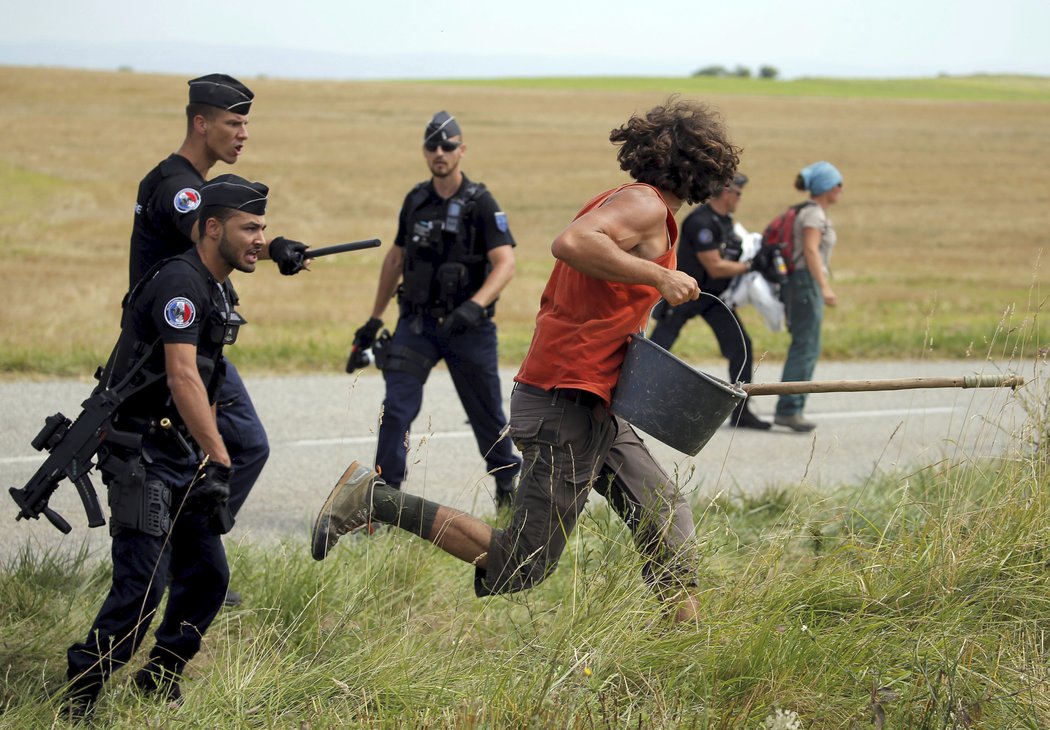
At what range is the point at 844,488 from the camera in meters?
6.16

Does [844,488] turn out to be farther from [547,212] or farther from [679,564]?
[547,212]

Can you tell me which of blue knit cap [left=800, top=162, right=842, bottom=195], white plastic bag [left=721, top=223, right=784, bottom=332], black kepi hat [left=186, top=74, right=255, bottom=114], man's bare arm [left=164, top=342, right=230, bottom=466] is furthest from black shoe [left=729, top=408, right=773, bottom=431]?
man's bare arm [left=164, top=342, right=230, bottom=466]

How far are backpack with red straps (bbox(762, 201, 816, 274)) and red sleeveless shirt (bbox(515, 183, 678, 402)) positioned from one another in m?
4.98

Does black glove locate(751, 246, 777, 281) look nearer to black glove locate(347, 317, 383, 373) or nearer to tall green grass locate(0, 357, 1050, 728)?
black glove locate(347, 317, 383, 373)

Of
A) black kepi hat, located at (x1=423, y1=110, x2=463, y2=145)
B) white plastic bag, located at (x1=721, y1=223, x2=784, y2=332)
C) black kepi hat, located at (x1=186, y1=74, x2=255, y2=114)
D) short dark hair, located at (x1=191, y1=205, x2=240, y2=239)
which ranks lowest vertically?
white plastic bag, located at (x1=721, y1=223, x2=784, y2=332)

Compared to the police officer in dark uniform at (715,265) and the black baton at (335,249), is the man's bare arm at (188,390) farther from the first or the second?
the police officer in dark uniform at (715,265)

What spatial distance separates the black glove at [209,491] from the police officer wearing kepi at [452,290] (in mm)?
2308

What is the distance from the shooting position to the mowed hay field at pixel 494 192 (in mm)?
12156

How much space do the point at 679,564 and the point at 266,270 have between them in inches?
623

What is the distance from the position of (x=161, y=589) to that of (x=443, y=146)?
10.1 ft

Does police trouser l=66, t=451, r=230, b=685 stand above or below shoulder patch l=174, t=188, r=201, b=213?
below

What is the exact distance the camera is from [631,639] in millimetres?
3555

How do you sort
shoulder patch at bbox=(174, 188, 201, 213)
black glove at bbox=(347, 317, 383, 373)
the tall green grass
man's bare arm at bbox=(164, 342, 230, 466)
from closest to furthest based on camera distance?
the tall green grass
man's bare arm at bbox=(164, 342, 230, 466)
shoulder patch at bbox=(174, 188, 201, 213)
black glove at bbox=(347, 317, 383, 373)

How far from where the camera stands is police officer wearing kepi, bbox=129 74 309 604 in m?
4.66
